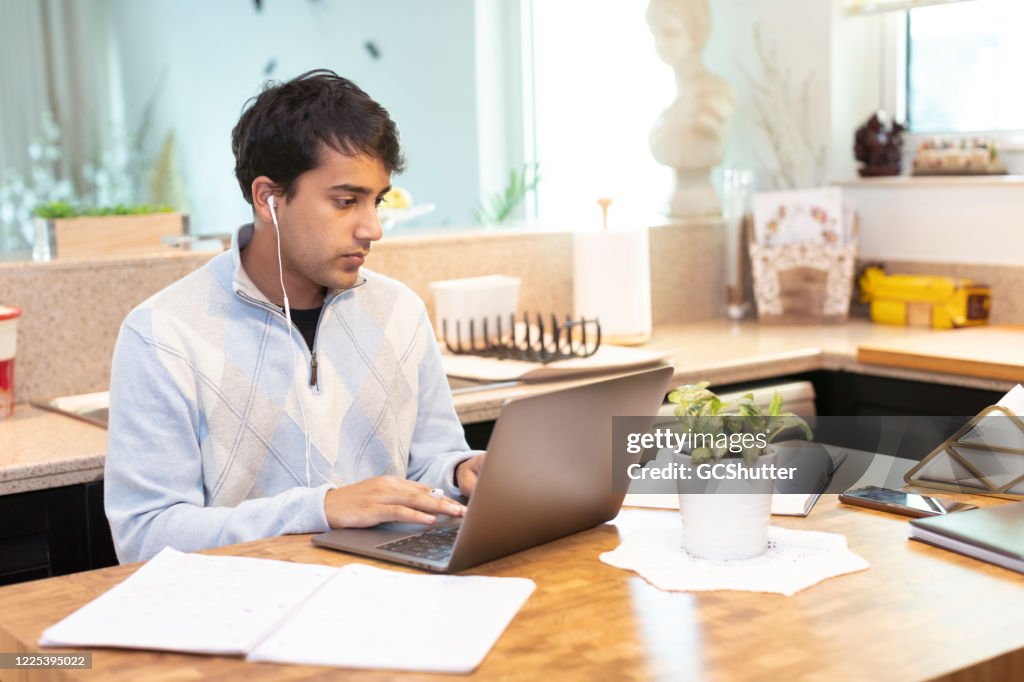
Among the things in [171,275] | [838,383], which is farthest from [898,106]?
[171,275]

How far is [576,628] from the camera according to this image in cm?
112

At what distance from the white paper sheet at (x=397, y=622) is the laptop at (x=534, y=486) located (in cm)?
6

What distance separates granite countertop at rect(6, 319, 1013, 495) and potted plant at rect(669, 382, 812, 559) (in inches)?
38.9

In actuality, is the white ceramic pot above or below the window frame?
below

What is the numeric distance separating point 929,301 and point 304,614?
2262mm

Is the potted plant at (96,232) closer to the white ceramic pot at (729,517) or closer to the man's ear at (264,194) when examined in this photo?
the man's ear at (264,194)

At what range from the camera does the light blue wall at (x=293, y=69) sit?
507 cm

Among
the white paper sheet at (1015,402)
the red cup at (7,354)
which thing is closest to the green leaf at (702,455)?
the white paper sheet at (1015,402)

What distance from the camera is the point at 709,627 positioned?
43.7 inches

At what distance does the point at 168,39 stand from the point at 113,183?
2.97 ft

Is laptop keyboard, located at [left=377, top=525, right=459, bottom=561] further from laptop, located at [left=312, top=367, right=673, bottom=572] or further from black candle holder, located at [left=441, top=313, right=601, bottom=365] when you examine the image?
black candle holder, located at [left=441, top=313, right=601, bottom=365]

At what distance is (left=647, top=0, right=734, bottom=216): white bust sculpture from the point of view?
335cm

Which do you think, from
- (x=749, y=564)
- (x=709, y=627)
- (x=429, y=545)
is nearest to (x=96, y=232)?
(x=429, y=545)

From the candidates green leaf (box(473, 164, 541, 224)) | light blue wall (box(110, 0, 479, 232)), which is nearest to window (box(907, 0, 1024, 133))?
green leaf (box(473, 164, 541, 224))
